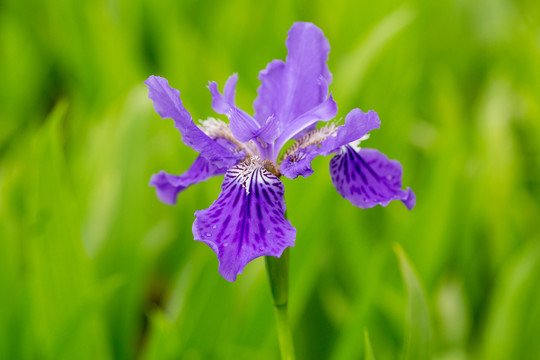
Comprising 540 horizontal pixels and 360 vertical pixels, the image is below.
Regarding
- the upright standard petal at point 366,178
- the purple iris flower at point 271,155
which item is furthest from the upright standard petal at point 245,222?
the upright standard petal at point 366,178

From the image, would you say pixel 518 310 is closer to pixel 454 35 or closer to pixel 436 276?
pixel 436 276

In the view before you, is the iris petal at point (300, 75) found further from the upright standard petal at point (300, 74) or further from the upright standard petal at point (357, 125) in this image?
the upright standard petal at point (357, 125)

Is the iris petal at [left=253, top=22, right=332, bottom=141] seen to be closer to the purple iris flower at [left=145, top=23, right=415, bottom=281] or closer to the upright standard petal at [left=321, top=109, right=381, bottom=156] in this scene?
the purple iris flower at [left=145, top=23, right=415, bottom=281]

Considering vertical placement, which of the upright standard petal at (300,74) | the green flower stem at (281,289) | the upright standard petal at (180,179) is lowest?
the green flower stem at (281,289)

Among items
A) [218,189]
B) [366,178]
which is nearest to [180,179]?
[366,178]

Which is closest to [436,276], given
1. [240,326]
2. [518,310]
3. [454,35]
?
[518,310]

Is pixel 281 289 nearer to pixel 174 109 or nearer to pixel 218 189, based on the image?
pixel 174 109

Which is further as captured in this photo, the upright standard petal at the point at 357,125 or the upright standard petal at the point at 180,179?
the upright standard petal at the point at 180,179
